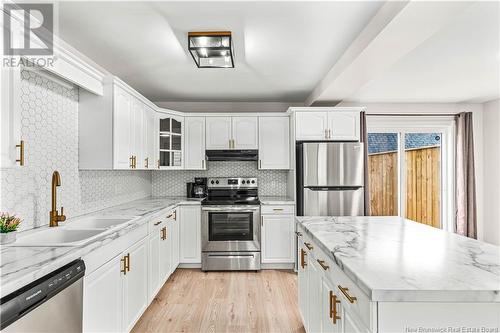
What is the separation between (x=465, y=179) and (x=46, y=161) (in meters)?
5.72

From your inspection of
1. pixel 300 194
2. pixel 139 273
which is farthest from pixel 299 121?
pixel 139 273

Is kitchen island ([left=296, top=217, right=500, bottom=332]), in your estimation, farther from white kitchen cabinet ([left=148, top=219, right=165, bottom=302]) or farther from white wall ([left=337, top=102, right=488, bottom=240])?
white wall ([left=337, top=102, right=488, bottom=240])

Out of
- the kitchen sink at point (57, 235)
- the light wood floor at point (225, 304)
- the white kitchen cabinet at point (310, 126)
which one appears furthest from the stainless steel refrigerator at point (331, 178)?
the kitchen sink at point (57, 235)

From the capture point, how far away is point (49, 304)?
140 centimetres

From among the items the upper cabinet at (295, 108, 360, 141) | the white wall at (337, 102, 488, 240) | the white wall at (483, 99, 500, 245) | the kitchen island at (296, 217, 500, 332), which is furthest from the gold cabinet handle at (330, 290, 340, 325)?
the white wall at (483, 99, 500, 245)

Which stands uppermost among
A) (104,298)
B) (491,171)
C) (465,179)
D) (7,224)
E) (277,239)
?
(491,171)

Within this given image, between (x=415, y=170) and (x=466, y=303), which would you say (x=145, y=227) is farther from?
(x=415, y=170)

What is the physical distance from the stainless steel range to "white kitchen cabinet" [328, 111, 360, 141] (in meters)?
1.46

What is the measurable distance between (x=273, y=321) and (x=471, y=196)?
13.4ft

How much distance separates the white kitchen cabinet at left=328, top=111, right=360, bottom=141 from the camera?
13.7ft

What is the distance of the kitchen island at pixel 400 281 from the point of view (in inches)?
41.9

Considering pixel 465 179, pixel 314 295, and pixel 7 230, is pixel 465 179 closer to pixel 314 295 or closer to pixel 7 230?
pixel 314 295

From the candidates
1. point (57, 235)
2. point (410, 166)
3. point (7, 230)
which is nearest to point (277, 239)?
point (57, 235)

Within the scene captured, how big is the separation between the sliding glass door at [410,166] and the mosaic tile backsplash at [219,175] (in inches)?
65.4
